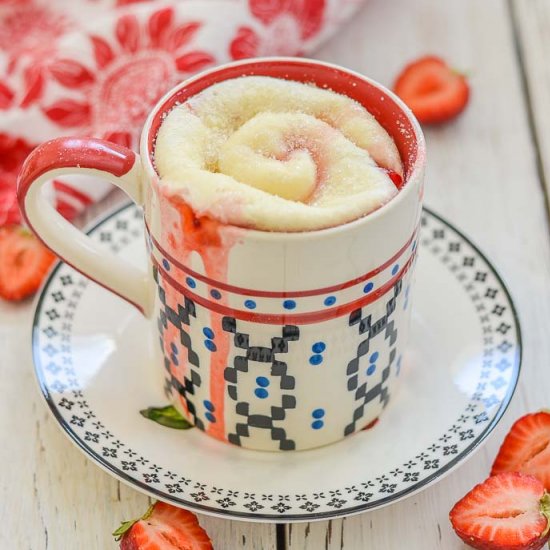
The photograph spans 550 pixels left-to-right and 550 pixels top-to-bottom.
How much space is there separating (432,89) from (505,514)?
0.73 metres

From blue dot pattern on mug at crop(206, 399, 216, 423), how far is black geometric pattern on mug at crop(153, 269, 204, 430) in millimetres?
14

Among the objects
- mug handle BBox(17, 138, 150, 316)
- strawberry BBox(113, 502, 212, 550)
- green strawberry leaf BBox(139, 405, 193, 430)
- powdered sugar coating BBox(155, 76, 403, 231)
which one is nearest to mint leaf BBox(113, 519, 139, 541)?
strawberry BBox(113, 502, 212, 550)

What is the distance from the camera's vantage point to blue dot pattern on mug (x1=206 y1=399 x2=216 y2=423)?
92 centimetres

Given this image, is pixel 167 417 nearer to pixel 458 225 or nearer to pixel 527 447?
pixel 527 447

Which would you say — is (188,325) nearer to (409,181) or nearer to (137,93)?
(409,181)

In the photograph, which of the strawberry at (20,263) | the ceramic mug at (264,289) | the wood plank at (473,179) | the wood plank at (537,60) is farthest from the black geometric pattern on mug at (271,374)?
the wood plank at (537,60)

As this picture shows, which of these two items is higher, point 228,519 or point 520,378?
point 520,378

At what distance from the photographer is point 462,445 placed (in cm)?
91

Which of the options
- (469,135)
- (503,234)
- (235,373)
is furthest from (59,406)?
(469,135)

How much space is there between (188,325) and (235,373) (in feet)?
0.21

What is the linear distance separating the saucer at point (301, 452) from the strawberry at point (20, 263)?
0.09 meters

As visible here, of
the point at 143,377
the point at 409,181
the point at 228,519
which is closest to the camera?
the point at 409,181

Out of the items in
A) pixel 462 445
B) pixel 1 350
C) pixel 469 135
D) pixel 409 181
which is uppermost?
pixel 409 181

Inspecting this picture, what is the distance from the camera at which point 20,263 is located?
45.8 inches
